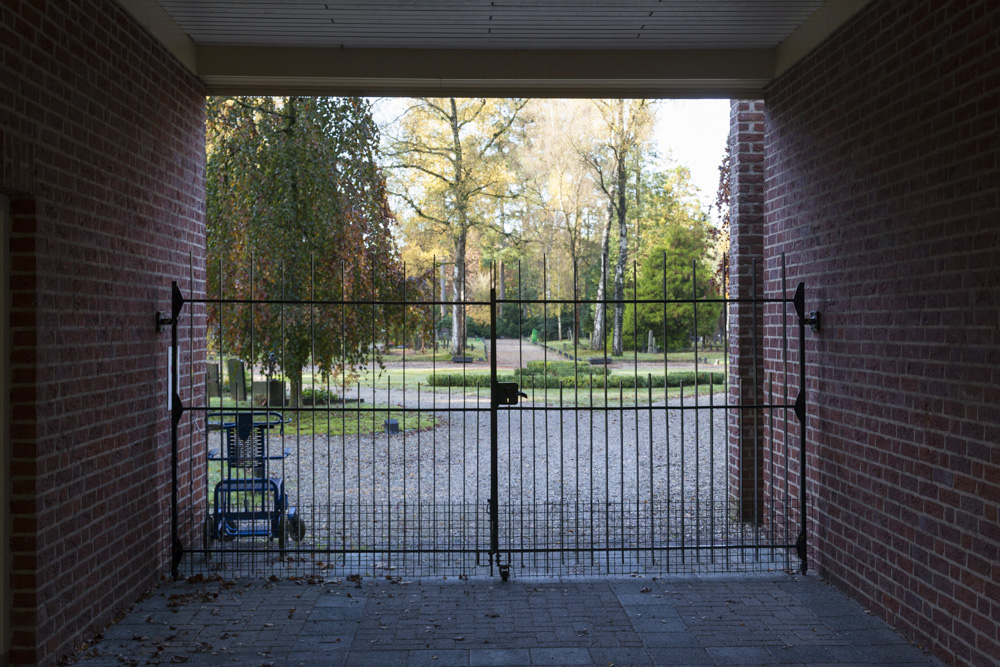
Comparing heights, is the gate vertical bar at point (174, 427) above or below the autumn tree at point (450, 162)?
below

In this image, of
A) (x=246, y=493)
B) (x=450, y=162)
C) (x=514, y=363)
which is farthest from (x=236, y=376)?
(x=514, y=363)

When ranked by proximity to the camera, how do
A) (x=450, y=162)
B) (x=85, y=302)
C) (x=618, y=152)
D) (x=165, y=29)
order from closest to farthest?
(x=85, y=302) < (x=165, y=29) < (x=450, y=162) < (x=618, y=152)

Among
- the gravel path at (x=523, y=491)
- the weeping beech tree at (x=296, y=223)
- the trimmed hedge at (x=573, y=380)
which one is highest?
the weeping beech tree at (x=296, y=223)

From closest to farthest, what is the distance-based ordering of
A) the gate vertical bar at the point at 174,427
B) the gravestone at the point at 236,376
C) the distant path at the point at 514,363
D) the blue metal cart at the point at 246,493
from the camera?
the gate vertical bar at the point at 174,427, the blue metal cart at the point at 246,493, the gravestone at the point at 236,376, the distant path at the point at 514,363

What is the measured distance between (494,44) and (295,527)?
3921mm

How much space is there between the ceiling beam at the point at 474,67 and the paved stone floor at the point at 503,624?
3.60 m

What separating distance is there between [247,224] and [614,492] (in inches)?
279

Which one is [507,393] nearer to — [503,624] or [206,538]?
[503,624]

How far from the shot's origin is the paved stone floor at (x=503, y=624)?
14.6ft

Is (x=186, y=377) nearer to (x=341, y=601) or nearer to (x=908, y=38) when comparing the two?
(x=341, y=601)

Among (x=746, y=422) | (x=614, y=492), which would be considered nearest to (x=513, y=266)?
(x=614, y=492)

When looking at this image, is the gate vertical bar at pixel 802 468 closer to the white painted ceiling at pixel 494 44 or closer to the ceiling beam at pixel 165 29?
the white painted ceiling at pixel 494 44

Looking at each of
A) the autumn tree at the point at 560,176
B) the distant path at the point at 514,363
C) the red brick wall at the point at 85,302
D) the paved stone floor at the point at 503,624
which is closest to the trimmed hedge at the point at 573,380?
the distant path at the point at 514,363

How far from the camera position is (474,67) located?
636 centimetres
